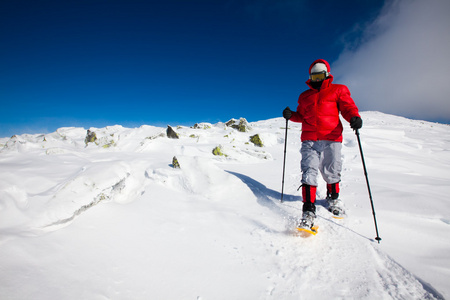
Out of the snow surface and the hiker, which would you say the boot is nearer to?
the hiker

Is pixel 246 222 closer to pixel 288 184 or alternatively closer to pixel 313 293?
pixel 313 293

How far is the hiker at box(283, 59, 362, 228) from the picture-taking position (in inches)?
123

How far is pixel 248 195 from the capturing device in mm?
4035

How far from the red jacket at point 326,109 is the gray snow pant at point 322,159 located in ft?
0.35

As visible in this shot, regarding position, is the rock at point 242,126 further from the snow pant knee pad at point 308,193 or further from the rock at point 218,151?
the snow pant knee pad at point 308,193

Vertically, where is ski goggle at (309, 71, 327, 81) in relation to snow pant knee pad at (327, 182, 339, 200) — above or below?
above

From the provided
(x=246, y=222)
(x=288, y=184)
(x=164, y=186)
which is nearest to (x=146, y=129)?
(x=164, y=186)

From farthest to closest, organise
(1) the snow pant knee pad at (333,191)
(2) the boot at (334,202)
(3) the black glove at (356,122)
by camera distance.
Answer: (1) the snow pant knee pad at (333,191), (2) the boot at (334,202), (3) the black glove at (356,122)

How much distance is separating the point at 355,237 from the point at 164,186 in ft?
11.4

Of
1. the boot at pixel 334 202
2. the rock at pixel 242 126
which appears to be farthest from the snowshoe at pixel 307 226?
the rock at pixel 242 126

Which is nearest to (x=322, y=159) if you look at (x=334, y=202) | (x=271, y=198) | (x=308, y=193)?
(x=334, y=202)

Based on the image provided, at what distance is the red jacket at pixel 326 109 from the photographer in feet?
10.4

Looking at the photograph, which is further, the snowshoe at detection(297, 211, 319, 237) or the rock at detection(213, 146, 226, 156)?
the rock at detection(213, 146, 226, 156)

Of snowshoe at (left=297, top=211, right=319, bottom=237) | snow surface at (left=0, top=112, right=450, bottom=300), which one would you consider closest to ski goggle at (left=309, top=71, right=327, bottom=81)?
snowshoe at (left=297, top=211, right=319, bottom=237)
